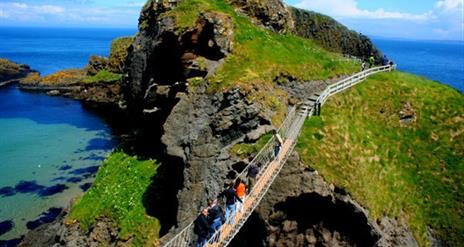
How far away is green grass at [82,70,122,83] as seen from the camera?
104 meters

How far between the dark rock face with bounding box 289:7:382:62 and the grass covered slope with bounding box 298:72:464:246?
49871 mm

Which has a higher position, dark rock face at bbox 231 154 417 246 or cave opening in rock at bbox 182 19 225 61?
cave opening in rock at bbox 182 19 225 61

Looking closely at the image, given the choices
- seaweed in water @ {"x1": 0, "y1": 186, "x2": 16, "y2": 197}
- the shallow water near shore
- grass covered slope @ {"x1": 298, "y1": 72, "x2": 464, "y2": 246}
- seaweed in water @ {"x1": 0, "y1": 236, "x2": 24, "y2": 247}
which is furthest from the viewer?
seaweed in water @ {"x1": 0, "y1": 186, "x2": 16, "y2": 197}

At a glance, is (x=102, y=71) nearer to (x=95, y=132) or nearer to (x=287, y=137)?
(x=95, y=132)

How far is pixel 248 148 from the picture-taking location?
Answer: 103 ft

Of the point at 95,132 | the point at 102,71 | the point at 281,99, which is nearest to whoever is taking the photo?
the point at 281,99

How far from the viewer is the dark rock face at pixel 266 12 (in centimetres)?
4811

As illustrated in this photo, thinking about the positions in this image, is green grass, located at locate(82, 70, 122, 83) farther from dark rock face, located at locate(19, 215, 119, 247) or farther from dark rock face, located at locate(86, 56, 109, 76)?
dark rock face, located at locate(19, 215, 119, 247)

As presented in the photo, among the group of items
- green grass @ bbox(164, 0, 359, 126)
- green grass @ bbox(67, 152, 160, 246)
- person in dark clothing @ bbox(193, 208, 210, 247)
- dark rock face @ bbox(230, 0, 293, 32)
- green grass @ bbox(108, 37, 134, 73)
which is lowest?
green grass @ bbox(108, 37, 134, 73)

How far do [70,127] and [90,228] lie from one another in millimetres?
48054

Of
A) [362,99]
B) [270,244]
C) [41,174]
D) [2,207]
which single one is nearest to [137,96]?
[41,174]

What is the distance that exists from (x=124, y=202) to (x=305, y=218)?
15246 mm

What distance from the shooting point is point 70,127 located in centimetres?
8100

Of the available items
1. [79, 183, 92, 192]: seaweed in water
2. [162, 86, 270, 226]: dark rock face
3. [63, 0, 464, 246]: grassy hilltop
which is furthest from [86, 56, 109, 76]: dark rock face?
[162, 86, 270, 226]: dark rock face
